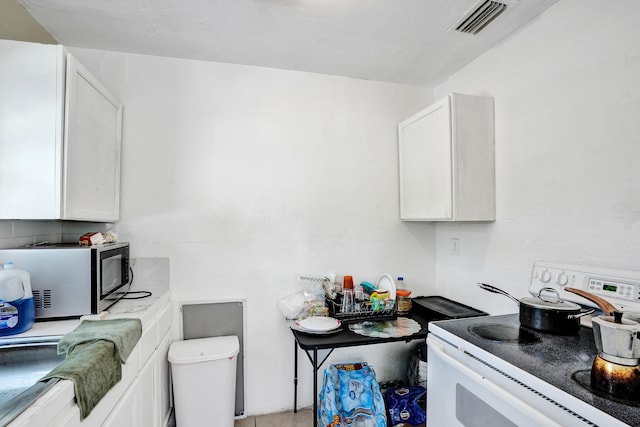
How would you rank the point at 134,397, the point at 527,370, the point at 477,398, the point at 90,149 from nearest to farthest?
the point at 527,370 → the point at 477,398 → the point at 134,397 → the point at 90,149

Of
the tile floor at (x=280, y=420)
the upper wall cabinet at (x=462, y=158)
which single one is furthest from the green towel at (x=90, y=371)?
the upper wall cabinet at (x=462, y=158)

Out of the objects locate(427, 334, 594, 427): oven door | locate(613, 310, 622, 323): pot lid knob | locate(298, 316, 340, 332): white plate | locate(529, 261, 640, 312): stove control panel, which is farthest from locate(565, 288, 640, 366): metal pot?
locate(298, 316, 340, 332): white plate

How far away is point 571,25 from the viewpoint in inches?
59.5

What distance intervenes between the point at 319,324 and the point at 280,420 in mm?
784

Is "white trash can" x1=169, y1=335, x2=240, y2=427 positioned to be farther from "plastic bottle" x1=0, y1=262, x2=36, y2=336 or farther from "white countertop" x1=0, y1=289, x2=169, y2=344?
"plastic bottle" x1=0, y1=262, x2=36, y2=336

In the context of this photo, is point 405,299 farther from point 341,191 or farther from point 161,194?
point 161,194

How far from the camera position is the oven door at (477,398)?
2.90 ft

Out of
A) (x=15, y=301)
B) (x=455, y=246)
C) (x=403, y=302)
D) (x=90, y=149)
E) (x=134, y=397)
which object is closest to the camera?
(x=15, y=301)

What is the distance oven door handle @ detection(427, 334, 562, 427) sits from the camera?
869mm

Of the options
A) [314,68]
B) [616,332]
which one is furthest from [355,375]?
[314,68]

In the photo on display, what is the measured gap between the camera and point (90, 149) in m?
1.60

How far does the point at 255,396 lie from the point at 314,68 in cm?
228

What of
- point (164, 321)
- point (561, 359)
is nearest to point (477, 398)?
point (561, 359)

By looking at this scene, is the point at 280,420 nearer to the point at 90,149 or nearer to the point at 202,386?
the point at 202,386
